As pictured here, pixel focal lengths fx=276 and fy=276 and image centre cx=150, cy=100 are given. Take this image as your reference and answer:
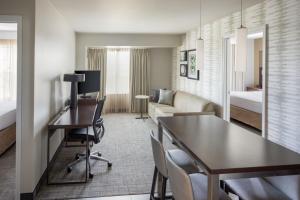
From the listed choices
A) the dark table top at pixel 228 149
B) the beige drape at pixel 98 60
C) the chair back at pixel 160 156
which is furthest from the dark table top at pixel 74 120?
the beige drape at pixel 98 60

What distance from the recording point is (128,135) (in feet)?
19.7

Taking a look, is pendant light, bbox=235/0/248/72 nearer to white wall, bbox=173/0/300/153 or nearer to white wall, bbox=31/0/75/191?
white wall, bbox=173/0/300/153

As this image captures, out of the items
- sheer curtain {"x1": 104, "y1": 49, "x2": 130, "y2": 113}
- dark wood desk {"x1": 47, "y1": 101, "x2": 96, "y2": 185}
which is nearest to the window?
sheer curtain {"x1": 104, "y1": 49, "x2": 130, "y2": 113}

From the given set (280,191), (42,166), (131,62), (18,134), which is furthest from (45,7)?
(131,62)

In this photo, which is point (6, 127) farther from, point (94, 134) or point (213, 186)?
point (213, 186)

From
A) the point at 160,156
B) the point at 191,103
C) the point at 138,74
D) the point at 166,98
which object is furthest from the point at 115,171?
the point at 138,74

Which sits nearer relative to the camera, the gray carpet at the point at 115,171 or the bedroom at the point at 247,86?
the gray carpet at the point at 115,171

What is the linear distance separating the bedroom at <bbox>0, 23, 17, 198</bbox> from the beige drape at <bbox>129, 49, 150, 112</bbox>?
3364 millimetres

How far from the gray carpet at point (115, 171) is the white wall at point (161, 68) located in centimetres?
299

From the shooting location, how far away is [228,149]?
1915 millimetres

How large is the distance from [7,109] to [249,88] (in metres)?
6.94

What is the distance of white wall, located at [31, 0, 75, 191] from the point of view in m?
3.17

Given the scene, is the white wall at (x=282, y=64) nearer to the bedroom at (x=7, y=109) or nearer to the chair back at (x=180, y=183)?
the chair back at (x=180, y=183)

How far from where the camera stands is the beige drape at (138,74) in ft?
28.5
